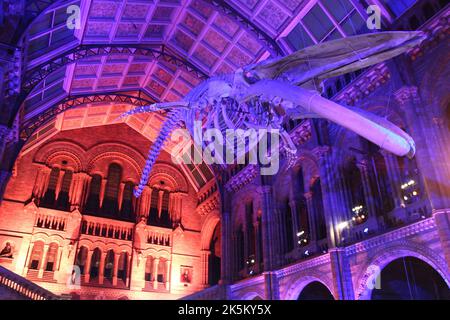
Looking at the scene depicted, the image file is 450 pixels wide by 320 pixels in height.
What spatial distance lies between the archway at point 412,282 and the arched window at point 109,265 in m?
14.3

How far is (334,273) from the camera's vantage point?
12945 mm

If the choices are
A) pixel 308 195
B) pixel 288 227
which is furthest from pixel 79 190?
pixel 308 195

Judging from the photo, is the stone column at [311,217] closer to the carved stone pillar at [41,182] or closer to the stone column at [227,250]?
the stone column at [227,250]

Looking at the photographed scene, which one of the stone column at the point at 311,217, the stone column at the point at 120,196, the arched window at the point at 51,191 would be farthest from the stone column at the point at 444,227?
the arched window at the point at 51,191

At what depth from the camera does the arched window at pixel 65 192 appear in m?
20.8

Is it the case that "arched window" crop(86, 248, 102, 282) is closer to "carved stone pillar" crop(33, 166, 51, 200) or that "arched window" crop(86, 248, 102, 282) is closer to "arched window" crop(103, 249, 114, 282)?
"arched window" crop(103, 249, 114, 282)

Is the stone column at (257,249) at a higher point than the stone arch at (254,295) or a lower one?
higher

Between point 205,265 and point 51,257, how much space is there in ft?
29.8

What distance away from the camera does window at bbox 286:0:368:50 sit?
1334 cm

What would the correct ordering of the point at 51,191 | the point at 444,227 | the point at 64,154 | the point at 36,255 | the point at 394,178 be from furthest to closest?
the point at 64,154 → the point at 51,191 → the point at 36,255 → the point at 394,178 → the point at 444,227

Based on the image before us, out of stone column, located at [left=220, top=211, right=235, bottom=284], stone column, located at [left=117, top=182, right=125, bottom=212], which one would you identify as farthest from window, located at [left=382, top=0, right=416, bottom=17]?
stone column, located at [left=117, top=182, right=125, bottom=212]

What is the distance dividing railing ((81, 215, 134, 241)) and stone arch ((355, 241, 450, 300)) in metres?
14.1

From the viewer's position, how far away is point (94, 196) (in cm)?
2212

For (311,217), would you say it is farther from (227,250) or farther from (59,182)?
(59,182)
